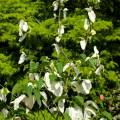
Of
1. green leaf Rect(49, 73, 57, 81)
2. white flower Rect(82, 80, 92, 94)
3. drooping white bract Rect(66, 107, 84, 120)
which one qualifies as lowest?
drooping white bract Rect(66, 107, 84, 120)

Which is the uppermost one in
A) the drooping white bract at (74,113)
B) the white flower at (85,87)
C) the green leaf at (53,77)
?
the green leaf at (53,77)

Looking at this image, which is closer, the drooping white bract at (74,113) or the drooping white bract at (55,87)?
the drooping white bract at (74,113)

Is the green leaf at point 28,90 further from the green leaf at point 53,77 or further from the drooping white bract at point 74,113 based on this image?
the drooping white bract at point 74,113

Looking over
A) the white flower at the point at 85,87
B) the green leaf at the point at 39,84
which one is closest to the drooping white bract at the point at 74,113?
the white flower at the point at 85,87

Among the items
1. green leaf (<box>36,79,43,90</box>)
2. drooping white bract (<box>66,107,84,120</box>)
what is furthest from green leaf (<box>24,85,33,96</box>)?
drooping white bract (<box>66,107,84,120</box>)

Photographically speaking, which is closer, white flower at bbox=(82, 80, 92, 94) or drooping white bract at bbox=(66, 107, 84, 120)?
drooping white bract at bbox=(66, 107, 84, 120)

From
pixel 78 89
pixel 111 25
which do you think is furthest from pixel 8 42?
pixel 78 89

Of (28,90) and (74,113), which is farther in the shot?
(28,90)

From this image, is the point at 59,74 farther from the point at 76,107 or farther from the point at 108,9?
the point at 108,9

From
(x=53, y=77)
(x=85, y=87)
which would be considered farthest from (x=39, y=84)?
(x=85, y=87)

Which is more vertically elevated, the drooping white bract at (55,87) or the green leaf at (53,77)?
the green leaf at (53,77)

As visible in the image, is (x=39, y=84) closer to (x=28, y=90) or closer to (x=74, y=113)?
(x=28, y=90)

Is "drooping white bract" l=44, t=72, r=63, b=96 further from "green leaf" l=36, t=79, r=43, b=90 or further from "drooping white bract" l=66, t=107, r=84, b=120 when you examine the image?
"drooping white bract" l=66, t=107, r=84, b=120

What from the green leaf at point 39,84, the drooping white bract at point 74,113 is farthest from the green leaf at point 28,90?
the drooping white bract at point 74,113
